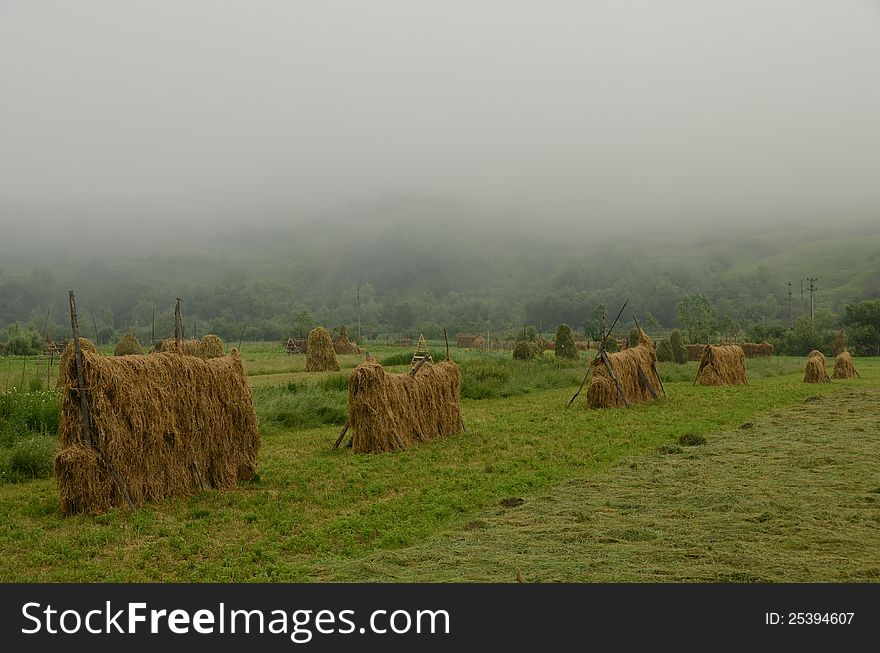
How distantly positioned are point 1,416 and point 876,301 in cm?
7118

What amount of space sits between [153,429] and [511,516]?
18.9 ft

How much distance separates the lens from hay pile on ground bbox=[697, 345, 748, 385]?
1220 inches

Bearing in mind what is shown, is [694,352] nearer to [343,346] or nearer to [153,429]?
[343,346]

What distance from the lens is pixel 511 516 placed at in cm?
956

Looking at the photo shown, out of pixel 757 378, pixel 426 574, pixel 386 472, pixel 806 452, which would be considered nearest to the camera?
pixel 426 574

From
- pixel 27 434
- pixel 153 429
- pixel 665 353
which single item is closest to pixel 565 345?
pixel 665 353

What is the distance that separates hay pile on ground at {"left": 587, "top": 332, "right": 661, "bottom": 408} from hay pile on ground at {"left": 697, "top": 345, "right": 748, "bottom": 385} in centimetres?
518

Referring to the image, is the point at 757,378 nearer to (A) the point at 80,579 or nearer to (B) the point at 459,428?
(B) the point at 459,428

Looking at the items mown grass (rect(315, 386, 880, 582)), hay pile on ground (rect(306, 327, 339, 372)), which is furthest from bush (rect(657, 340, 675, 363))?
mown grass (rect(315, 386, 880, 582))

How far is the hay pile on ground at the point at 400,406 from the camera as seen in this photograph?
15188mm

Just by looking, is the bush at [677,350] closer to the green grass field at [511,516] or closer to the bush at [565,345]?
the bush at [565,345]

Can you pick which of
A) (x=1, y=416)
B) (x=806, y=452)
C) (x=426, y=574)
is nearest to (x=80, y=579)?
(x=426, y=574)

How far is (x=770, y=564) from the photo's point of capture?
23.0 feet

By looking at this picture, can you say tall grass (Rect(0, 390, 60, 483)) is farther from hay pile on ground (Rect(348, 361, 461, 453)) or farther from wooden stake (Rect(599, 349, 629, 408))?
wooden stake (Rect(599, 349, 629, 408))
